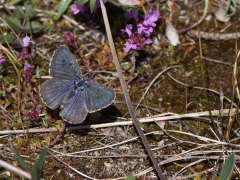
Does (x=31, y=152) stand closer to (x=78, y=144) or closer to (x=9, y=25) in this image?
(x=78, y=144)

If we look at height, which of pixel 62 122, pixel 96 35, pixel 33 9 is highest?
pixel 33 9

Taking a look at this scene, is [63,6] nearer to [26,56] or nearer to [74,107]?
[26,56]

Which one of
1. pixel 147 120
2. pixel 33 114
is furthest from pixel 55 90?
pixel 147 120

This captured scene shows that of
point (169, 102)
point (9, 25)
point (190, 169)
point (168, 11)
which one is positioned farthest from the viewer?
point (168, 11)

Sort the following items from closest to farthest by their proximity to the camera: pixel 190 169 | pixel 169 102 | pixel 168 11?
pixel 190 169 → pixel 169 102 → pixel 168 11

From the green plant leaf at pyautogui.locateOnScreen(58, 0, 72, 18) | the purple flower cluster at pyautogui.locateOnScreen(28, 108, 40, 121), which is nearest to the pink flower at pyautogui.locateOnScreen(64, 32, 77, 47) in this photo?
the green plant leaf at pyautogui.locateOnScreen(58, 0, 72, 18)

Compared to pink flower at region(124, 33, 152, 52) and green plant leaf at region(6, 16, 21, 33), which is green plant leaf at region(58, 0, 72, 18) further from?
pink flower at region(124, 33, 152, 52)

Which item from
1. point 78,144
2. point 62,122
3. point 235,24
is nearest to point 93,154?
point 78,144
